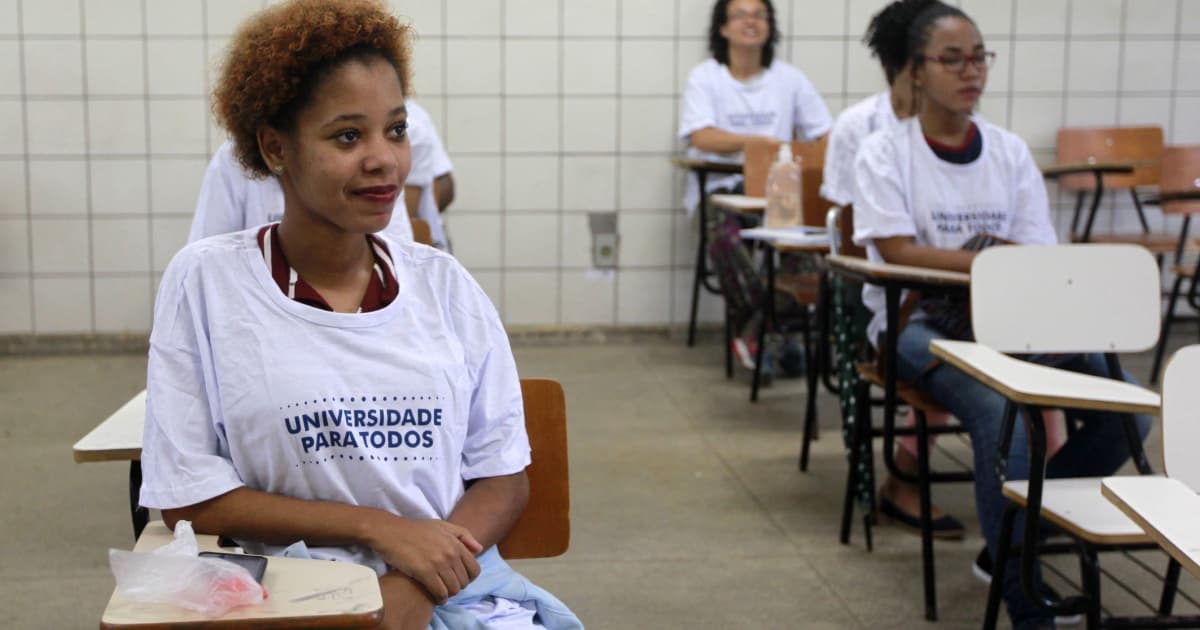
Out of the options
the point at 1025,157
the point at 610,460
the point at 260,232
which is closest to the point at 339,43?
the point at 260,232

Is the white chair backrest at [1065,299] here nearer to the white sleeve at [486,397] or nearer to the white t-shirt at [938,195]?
the white t-shirt at [938,195]

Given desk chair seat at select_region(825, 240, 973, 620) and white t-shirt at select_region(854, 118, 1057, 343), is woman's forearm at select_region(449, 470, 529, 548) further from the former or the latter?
white t-shirt at select_region(854, 118, 1057, 343)

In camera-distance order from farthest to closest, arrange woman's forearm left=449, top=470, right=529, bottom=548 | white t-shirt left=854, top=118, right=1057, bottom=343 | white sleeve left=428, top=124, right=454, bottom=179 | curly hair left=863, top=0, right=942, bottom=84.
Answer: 1. white sleeve left=428, top=124, right=454, bottom=179
2. curly hair left=863, top=0, right=942, bottom=84
3. white t-shirt left=854, top=118, right=1057, bottom=343
4. woman's forearm left=449, top=470, right=529, bottom=548

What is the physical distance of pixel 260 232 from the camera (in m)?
1.65

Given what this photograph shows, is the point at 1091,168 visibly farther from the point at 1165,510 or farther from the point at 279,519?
Answer: the point at 279,519

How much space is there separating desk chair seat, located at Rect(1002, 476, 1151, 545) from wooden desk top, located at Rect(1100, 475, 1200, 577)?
0.54 metres

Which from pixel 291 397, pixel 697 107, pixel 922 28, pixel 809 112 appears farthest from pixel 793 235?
pixel 291 397

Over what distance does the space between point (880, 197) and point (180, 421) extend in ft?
7.01

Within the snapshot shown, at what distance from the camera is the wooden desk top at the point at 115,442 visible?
1.92 meters

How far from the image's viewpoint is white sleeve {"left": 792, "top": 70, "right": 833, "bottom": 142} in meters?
5.66

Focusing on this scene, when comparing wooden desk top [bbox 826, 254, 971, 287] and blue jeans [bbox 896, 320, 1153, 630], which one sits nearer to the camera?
blue jeans [bbox 896, 320, 1153, 630]

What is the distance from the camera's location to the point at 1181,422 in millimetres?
1894

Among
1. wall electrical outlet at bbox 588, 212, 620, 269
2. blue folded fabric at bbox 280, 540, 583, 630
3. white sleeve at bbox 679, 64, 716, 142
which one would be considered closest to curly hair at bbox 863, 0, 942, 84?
white sleeve at bbox 679, 64, 716, 142

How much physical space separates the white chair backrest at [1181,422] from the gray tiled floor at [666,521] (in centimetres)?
104
